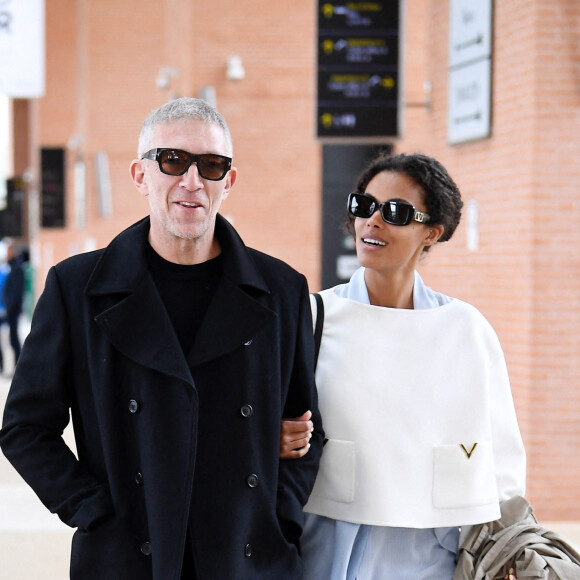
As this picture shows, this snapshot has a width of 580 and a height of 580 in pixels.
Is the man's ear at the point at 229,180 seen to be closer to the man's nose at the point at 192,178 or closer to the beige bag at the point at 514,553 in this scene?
the man's nose at the point at 192,178

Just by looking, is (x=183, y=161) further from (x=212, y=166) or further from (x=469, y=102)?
(x=469, y=102)

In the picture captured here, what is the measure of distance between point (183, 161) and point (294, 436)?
663 millimetres

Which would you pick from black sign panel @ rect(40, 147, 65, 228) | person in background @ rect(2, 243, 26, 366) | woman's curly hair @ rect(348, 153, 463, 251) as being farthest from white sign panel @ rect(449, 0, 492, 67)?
black sign panel @ rect(40, 147, 65, 228)

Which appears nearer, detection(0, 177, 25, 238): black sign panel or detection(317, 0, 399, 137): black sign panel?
detection(317, 0, 399, 137): black sign panel

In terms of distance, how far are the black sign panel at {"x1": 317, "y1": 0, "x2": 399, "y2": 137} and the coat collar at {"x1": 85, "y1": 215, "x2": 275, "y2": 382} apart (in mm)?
6090

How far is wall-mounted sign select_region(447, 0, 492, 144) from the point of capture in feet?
21.8

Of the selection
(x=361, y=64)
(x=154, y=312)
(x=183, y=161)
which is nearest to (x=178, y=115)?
(x=183, y=161)

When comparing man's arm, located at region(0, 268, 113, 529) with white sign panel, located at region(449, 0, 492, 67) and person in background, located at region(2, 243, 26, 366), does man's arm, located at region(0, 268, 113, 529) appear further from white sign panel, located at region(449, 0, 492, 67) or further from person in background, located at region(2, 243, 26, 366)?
person in background, located at region(2, 243, 26, 366)

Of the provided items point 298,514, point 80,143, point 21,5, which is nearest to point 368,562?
point 298,514

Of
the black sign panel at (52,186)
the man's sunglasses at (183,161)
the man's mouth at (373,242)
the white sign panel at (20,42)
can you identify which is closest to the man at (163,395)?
the man's sunglasses at (183,161)

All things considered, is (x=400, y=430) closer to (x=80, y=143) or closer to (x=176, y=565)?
(x=176, y=565)

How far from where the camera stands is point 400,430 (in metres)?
2.51

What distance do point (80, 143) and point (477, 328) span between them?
20.3 meters

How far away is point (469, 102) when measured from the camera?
22.6 ft
